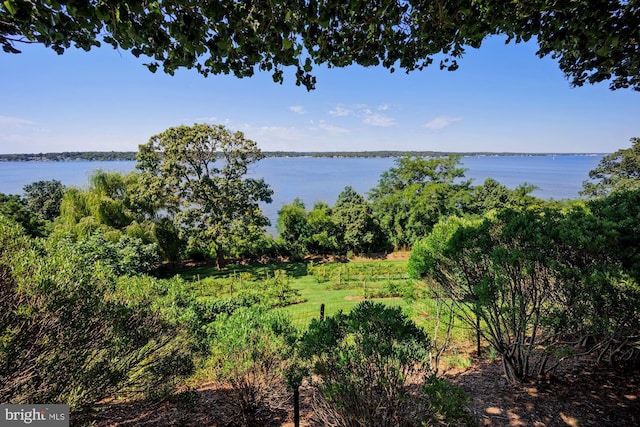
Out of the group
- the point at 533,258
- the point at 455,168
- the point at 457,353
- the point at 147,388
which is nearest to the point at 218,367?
the point at 147,388

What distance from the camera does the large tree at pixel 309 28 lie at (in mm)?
1847

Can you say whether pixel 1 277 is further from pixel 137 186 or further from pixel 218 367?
pixel 137 186

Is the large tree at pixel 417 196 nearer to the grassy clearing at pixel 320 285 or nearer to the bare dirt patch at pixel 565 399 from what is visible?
the grassy clearing at pixel 320 285

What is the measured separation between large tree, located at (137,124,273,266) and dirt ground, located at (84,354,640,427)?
1287 centimetres

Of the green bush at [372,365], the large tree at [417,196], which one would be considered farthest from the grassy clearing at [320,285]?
the green bush at [372,365]

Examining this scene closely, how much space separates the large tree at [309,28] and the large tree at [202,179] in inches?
603

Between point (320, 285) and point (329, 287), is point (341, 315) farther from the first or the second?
point (320, 285)

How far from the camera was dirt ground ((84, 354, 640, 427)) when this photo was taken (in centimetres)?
367

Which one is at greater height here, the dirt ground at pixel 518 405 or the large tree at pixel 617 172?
the large tree at pixel 617 172

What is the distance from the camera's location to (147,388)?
12.2 ft

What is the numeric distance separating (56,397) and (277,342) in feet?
7.82

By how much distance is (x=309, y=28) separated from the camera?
268 cm

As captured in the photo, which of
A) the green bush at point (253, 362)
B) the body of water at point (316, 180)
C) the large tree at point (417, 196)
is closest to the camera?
the green bush at point (253, 362)

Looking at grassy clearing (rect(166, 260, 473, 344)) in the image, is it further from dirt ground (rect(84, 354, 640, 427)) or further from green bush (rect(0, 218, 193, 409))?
green bush (rect(0, 218, 193, 409))
